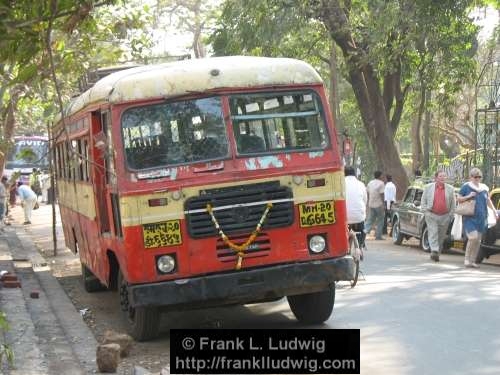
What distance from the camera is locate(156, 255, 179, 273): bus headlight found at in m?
8.84

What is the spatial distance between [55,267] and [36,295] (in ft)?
17.0

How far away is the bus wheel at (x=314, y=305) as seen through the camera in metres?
9.80

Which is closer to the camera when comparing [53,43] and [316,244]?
[316,244]

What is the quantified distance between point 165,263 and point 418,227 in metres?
13.1

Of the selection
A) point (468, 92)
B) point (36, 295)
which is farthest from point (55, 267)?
point (468, 92)

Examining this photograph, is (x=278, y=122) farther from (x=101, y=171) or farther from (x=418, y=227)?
(x=418, y=227)

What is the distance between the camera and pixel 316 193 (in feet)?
29.7

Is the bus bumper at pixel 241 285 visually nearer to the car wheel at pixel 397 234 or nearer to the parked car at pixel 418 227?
the parked car at pixel 418 227

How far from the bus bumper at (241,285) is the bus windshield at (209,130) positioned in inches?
43.8

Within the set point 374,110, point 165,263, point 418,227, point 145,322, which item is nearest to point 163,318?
point 145,322

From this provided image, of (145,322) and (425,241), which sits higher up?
(145,322)

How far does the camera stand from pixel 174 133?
903 cm

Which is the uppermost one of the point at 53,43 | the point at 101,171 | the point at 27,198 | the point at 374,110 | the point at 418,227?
the point at 53,43

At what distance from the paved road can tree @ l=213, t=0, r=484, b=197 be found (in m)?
7.41
